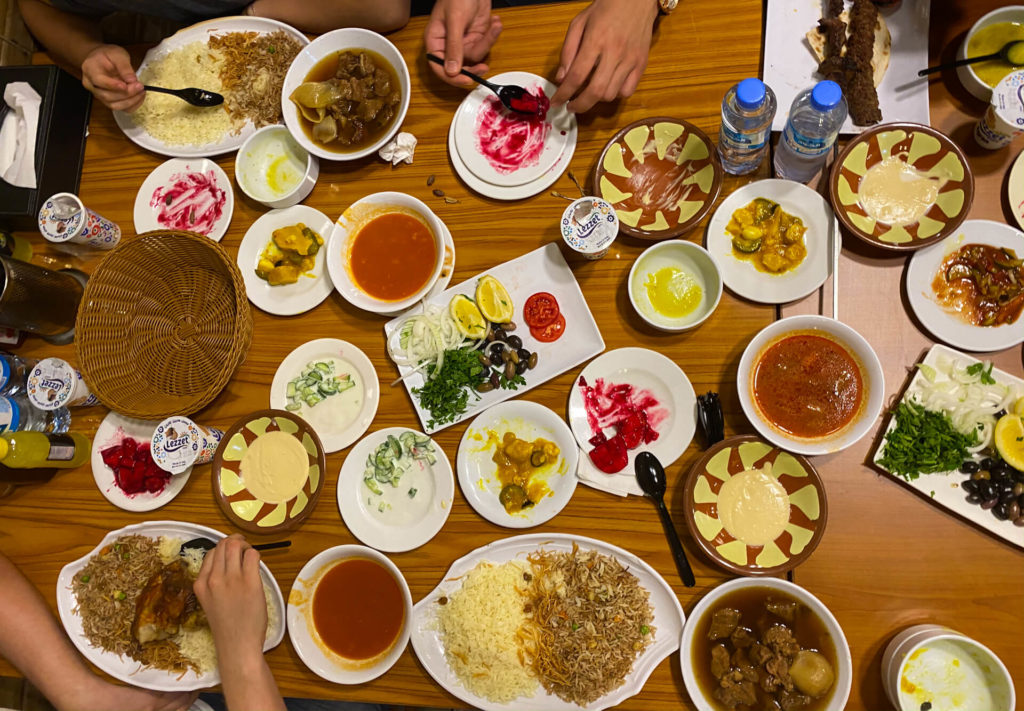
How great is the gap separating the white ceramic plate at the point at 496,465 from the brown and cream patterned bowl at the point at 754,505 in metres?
0.43

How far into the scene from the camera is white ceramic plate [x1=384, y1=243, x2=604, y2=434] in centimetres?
217

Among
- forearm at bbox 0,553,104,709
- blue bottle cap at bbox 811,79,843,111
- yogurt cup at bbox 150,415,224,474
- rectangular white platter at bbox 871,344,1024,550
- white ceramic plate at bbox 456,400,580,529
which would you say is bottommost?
forearm at bbox 0,553,104,709

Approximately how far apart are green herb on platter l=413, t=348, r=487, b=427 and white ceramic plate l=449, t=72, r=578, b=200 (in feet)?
2.23

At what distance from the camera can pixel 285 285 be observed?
2.40m

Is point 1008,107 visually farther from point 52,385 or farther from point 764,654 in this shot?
point 52,385

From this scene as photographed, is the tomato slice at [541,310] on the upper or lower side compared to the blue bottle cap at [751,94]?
lower

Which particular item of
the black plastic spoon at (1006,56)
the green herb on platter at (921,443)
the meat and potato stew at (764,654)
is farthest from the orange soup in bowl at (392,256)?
the black plastic spoon at (1006,56)

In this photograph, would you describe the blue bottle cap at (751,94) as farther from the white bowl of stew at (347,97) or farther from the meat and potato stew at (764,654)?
the meat and potato stew at (764,654)

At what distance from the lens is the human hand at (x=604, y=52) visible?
216cm

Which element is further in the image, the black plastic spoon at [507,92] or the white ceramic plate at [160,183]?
the white ceramic plate at [160,183]

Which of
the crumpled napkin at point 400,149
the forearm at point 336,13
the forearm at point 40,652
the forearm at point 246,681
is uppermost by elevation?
the forearm at point 336,13

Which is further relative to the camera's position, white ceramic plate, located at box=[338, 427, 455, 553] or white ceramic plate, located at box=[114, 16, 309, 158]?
white ceramic plate, located at box=[114, 16, 309, 158]

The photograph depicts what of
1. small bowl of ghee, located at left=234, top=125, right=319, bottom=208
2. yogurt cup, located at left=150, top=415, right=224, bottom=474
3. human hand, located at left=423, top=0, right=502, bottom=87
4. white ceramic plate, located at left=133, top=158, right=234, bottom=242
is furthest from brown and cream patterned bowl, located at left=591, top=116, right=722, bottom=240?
yogurt cup, located at left=150, top=415, right=224, bottom=474

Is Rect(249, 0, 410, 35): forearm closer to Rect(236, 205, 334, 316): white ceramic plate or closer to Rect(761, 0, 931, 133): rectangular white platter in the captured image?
Rect(236, 205, 334, 316): white ceramic plate
